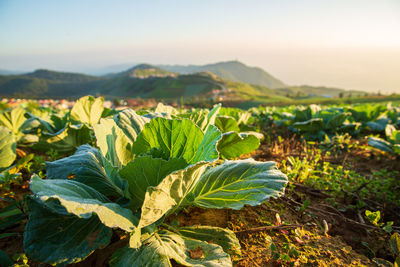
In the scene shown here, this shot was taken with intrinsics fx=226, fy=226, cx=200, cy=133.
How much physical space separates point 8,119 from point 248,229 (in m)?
4.21

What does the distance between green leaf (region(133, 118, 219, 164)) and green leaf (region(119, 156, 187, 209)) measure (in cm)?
13

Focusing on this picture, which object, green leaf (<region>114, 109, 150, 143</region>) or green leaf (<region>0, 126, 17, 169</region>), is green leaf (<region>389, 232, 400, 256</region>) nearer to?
green leaf (<region>114, 109, 150, 143</region>)

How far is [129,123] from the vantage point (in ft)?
5.84

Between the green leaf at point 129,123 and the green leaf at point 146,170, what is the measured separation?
477 mm

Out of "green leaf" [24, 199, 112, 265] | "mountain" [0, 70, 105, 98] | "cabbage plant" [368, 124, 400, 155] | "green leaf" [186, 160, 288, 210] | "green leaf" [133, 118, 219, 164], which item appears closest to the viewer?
"green leaf" [24, 199, 112, 265]

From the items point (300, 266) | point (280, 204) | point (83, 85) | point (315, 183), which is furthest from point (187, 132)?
point (83, 85)

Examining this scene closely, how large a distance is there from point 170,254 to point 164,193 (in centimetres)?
35

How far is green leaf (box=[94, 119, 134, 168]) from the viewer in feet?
4.93

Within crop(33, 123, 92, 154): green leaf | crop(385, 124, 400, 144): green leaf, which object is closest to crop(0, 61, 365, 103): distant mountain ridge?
crop(385, 124, 400, 144): green leaf

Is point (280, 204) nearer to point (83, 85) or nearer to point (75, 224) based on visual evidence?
point (75, 224)

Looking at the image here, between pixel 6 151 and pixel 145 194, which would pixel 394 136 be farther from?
pixel 6 151

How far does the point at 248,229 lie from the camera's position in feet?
5.73

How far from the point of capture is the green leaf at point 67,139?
2947mm

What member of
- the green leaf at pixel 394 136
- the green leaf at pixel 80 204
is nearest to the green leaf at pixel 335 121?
the green leaf at pixel 394 136
